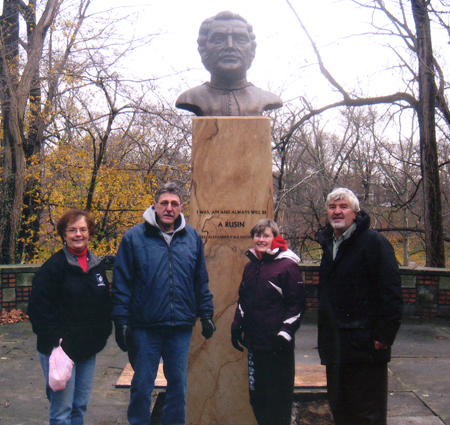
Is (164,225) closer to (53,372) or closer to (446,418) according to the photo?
(53,372)

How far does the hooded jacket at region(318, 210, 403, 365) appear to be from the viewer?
8.61 ft

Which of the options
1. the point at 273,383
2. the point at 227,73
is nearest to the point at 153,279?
the point at 273,383

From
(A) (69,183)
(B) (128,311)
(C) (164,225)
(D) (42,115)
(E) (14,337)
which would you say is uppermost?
(D) (42,115)

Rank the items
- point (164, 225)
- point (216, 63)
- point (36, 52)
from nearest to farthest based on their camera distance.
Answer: point (164, 225)
point (216, 63)
point (36, 52)

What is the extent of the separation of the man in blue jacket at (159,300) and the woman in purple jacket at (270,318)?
292 millimetres

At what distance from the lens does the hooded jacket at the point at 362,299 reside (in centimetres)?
262

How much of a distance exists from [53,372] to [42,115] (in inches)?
439

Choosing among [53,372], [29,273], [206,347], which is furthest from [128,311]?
[29,273]

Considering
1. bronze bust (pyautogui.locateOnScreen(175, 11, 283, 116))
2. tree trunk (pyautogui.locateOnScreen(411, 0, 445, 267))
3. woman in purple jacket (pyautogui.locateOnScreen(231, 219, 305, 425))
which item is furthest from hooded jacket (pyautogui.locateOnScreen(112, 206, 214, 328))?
tree trunk (pyautogui.locateOnScreen(411, 0, 445, 267))

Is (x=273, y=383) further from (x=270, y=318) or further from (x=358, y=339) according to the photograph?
(x=358, y=339)

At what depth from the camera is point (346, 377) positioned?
2748 mm

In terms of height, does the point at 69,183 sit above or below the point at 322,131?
below

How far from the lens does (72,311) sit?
2.79 meters

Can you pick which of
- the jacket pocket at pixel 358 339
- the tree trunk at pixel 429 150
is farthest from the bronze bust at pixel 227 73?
the tree trunk at pixel 429 150
